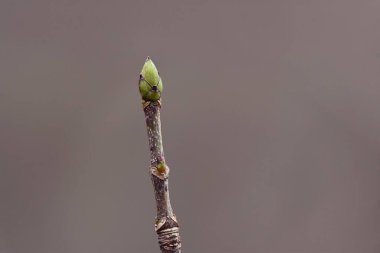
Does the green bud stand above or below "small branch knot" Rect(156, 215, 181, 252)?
above

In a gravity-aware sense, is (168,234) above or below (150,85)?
below

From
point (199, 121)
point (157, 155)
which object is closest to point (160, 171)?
point (157, 155)

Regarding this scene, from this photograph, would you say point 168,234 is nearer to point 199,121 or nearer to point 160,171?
point 160,171

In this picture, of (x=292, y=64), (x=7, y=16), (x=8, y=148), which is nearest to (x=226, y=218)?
(x=292, y=64)

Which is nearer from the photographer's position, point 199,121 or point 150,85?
point 150,85

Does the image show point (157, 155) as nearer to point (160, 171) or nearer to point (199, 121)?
point (160, 171)

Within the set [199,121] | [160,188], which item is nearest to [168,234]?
[160,188]

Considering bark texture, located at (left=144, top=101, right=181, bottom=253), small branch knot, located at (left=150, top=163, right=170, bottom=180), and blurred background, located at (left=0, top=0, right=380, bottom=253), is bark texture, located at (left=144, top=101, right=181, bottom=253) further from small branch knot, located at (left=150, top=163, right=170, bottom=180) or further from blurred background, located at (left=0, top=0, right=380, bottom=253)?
blurred background, located at (left=0, top=0, right=380, bottom=253)

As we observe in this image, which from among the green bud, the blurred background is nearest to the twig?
the green bud

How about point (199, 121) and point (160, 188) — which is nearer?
point (160, 188)
